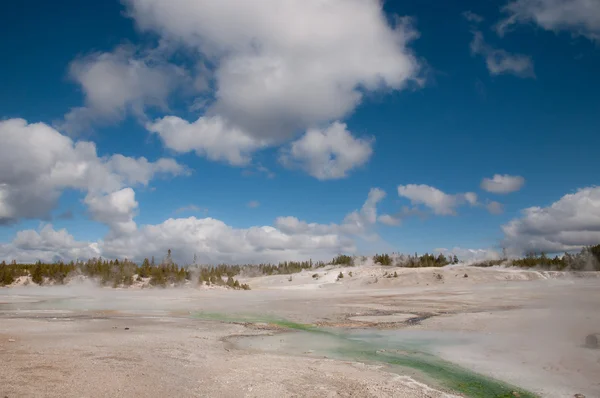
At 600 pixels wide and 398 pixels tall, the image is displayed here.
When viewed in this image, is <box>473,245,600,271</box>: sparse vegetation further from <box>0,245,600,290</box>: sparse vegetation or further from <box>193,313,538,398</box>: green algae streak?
<box>193,313,538,398</box>: green algae streak

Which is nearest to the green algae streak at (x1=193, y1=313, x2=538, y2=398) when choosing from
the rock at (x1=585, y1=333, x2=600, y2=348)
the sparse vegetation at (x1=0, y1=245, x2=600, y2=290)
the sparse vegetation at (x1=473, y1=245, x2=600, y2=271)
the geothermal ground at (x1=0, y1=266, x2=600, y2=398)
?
the geothermal ground at (x1=0, y1=266, x2=600, y2=398)

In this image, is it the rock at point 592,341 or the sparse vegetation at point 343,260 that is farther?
the sparse vegetation at point 343,260

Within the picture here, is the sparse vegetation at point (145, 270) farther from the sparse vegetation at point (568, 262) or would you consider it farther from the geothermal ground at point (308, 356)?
the geothermal ground at point (308, 356)

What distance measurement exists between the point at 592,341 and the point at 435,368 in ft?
20.1

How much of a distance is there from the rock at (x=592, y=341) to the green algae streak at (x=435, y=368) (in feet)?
16.6

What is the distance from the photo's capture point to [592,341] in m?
13.4

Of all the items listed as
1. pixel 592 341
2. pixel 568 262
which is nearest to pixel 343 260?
pixel 568 262

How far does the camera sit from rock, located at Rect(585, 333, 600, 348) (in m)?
13.2

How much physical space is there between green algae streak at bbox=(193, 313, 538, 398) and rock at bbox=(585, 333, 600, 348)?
16.6 ft

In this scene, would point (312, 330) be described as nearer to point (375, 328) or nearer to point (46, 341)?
point (375, 328)

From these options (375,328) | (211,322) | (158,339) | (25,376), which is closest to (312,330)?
(375,328)

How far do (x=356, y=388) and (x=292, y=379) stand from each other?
58.3 inches

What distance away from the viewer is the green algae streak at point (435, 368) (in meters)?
9.48

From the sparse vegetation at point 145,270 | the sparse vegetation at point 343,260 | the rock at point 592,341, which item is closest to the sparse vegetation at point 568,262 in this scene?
the sparse vegetation at point 145,270
